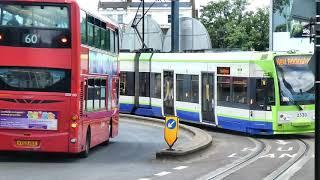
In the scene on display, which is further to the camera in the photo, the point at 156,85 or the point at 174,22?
the point at 174,22

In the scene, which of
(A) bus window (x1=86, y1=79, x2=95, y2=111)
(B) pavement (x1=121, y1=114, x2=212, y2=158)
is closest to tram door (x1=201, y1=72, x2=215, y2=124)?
(B) pavement (x1=121, y1=114, x2=212, y2=158)

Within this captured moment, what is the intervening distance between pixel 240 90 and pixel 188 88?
429cm

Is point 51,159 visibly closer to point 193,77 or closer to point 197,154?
point 197,154

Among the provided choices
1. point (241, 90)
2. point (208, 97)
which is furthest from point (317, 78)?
point (208, 97)

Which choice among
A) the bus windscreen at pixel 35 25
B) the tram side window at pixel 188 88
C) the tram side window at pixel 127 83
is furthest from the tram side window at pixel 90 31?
the tram side window at pixel 127 83

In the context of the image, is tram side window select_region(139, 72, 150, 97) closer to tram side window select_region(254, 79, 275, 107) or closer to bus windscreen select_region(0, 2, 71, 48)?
tram side window select_region(254, 79, 275, 107)

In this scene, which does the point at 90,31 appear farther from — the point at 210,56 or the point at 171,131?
the point at 210,56

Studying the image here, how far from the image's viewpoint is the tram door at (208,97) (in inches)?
1083

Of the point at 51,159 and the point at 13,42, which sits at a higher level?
the point at 13,42

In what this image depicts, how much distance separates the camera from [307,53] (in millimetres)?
25391

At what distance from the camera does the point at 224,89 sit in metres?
26.7

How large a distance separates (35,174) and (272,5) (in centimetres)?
4662

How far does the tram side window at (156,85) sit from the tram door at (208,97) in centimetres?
456

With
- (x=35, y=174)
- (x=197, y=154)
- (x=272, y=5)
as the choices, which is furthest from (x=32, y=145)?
(x=272, y=5)
